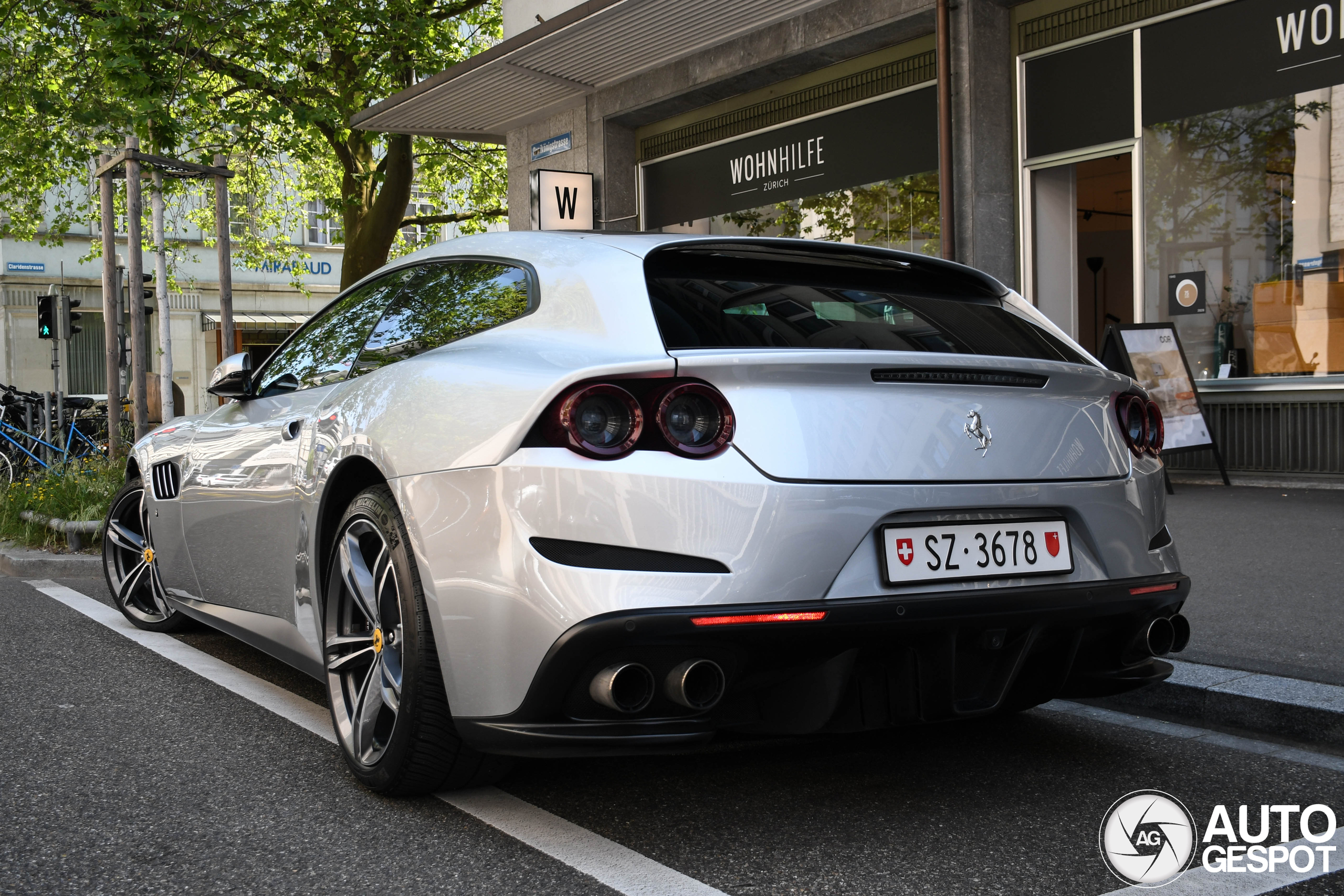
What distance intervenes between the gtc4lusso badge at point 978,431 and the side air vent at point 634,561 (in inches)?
27.0

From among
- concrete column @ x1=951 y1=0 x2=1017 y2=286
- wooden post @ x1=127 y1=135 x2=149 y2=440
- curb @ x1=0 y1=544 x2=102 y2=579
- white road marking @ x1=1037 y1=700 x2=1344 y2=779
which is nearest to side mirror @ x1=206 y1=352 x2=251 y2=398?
white road marking @ x1=1037 y1=700 x2=1344 y2=779

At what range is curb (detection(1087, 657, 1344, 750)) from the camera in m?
3.84

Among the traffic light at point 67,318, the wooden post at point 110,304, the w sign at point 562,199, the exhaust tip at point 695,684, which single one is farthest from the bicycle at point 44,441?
the exhaust tip at point 695,684

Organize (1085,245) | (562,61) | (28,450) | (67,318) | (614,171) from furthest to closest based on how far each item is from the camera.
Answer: (67,318)
(614,171)
(28,450)
(562,61)
(1085,245)

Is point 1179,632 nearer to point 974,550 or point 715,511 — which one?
point 974,550

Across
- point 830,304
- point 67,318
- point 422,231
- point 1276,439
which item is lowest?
point 1276,439

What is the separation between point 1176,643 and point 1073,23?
8.40 metres

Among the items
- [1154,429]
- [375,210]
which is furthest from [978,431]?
[375,210]

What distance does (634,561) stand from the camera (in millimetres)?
2672

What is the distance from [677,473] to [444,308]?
1215mm

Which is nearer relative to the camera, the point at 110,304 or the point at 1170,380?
the point at 1170,380

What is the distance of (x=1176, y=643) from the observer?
325cm

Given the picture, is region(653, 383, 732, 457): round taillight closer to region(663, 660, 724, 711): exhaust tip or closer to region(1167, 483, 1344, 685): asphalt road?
region(663, 660, 724, 711): exhaust tip

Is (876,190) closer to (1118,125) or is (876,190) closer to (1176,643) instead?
(1118,125)
